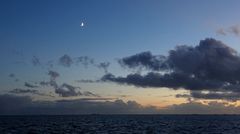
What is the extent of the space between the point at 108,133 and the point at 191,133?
67.1 ft

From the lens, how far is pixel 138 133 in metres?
96.5

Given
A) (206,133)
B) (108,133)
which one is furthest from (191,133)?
(108,133)

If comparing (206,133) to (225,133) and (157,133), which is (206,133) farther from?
(157,133)

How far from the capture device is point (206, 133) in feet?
319

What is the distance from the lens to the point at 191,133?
318ft

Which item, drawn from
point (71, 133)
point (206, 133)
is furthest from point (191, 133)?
point (71, 133)

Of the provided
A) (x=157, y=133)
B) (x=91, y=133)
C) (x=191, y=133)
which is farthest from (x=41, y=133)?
(x=191, y=133)

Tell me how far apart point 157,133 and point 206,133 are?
12211mm

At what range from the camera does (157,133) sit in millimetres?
96250

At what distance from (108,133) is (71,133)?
9.17 m

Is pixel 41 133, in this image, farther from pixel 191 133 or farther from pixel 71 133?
pixel 191 133

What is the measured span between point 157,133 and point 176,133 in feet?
15.5

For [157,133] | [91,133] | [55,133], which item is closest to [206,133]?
[157,133]

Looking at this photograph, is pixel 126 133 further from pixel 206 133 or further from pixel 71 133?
pixel 206 133
